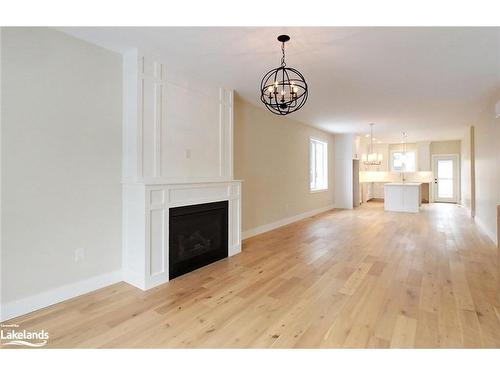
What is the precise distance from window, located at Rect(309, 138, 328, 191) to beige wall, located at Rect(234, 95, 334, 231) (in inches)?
22.6

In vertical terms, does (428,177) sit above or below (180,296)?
above

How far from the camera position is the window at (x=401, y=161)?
37.6ft

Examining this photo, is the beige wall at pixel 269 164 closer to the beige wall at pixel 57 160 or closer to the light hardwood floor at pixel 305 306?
the light hardwood floor at pixel 305 306

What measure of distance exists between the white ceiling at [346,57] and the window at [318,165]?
320cm

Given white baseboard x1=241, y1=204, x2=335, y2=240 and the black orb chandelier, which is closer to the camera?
the black orb chandelier

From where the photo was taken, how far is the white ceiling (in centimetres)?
256

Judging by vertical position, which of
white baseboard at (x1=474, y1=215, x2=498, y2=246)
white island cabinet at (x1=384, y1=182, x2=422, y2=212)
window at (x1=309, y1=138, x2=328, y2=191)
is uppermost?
window at (x1=309, y1=138, x2=328, y2=191)

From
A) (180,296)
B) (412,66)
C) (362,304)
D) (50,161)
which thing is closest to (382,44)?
(412,66)

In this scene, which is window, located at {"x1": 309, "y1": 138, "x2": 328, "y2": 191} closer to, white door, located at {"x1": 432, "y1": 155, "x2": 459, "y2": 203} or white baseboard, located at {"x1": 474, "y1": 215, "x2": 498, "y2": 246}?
white baseboard, located at {"x1": 474, "y1": 215, "x2": 498, "y2": 246}

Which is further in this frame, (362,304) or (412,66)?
(412,66)

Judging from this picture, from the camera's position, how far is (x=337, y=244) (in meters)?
4.64

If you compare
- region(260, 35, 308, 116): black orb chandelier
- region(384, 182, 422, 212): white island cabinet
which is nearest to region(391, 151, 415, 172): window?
region(384, 182, 422, 212): white island cabinet
